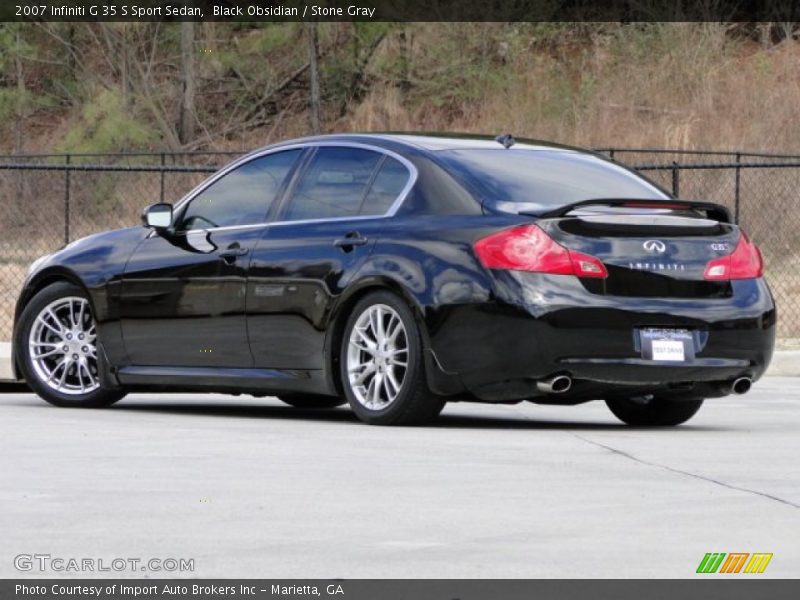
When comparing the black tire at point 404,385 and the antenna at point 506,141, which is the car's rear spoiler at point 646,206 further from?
the antenna at point 506,141

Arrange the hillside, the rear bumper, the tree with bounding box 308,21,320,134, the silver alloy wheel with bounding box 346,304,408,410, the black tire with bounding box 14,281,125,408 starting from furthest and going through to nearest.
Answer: the tree with bounding box 308,21,320,134 → the hillside → the black tire with bounding box 14,281,125,408 → the silver alloy wheel with bounding box 346,304,408,410 → the rear bumper

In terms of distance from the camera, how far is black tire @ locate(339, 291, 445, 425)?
444 inches

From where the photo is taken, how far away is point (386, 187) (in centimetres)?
1195

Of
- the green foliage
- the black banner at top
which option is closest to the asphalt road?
the black banner at top

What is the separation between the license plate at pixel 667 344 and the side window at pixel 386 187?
1.63 m

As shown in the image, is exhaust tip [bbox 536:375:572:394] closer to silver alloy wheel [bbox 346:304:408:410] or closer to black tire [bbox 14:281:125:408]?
silver alloy wheel [bbox 346:304:408:410]

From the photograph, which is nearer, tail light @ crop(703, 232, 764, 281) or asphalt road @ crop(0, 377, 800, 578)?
asphalt road @ crop(0, 377, 800, 578)

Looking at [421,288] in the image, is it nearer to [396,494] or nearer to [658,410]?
[658,410]

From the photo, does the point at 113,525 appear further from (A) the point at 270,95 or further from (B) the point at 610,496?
(A) the point at 270,95

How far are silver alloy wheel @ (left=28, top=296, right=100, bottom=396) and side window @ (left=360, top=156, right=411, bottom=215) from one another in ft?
7.28

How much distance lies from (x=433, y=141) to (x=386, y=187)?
48 cm

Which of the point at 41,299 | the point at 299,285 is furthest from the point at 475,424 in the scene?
the point at 41,299

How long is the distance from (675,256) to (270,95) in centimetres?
3588

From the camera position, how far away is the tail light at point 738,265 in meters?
11.5
